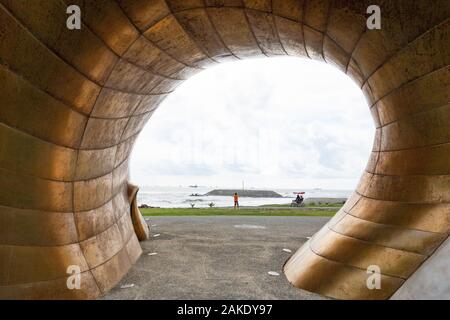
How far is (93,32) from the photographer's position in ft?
18.2

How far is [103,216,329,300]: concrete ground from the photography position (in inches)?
253

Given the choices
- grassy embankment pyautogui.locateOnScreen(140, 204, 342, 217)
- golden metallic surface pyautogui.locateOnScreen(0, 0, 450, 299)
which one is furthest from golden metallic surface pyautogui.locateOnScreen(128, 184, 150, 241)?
grassy embankment pyautogui.locateOnScreen(140, 204, 342, 217)

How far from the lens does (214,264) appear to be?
8.41m

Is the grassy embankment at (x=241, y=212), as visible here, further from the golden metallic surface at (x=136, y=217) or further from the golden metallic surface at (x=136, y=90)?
the golden metallic surface at (x=136, y=90)

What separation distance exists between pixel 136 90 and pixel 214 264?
491 cm

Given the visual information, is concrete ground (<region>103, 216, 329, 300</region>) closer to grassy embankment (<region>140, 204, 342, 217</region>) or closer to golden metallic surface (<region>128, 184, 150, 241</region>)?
golden metallic surface (<region>128, 184, 150, 241</region>)

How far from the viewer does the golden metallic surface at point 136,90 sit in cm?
512

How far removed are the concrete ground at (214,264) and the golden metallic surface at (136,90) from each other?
2.10 ft

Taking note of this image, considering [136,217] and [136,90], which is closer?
[136,90]

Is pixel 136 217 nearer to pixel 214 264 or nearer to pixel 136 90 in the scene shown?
pixel 214 264

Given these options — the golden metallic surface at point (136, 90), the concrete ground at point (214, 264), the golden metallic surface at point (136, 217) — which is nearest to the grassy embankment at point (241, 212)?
the concrete ground at point (214, 264)

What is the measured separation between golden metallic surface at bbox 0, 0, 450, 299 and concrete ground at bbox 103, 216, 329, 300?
64 cm

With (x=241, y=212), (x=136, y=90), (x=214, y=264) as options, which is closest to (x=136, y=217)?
(x=214, y=264)
